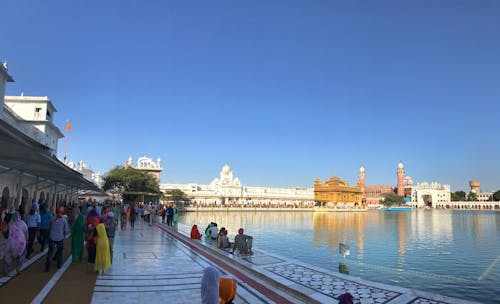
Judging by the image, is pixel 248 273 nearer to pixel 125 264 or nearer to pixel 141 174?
pixel 125 264

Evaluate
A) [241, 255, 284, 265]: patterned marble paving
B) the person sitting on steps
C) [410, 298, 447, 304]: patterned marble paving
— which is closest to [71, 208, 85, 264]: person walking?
[241, 255, 284, 265]: patterned marble paving

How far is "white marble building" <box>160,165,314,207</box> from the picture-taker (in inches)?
4252

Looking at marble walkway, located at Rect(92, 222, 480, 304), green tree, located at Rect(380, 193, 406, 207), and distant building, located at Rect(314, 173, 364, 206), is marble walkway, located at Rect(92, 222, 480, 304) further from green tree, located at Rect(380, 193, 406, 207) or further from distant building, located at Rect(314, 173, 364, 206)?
green tree, located at Rect(380, 193, 406, 207)

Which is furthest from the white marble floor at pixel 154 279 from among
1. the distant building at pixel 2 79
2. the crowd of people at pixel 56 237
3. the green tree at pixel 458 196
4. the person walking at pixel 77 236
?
the green tree at pixel 458 196

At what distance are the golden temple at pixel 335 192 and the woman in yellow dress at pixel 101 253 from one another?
4194 inches

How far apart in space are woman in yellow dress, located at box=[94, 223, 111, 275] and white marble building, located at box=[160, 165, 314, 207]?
94.5 metres

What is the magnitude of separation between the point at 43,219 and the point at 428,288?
11.1 meters

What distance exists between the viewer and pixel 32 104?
3962 cm

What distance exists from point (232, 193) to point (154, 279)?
10524cm

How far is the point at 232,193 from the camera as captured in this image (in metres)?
113

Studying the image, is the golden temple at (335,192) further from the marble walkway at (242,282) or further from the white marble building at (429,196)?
the marble walkway at (242,282)

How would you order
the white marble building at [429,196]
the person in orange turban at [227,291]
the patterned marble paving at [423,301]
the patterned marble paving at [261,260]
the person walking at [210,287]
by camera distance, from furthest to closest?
the white marble building at [429,196] → the patterned marble paving at [261,260] → the patterned marble paving at [423,301] → the person in orange turban at [227,291] → the person walking at [210,287]

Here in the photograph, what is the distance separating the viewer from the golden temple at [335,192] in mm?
113137

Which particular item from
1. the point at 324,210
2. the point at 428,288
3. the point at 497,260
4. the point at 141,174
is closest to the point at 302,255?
the point at 428,288
